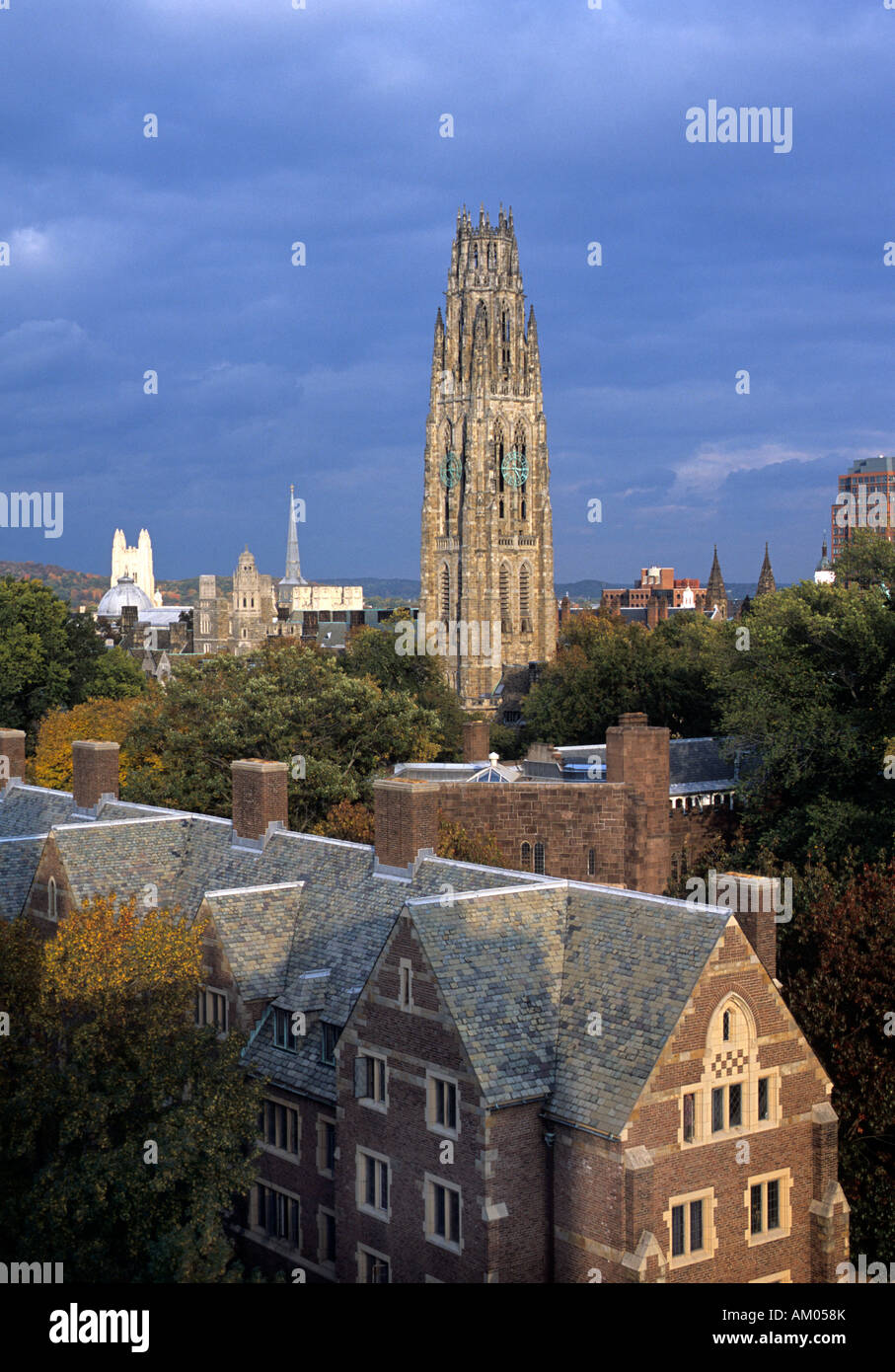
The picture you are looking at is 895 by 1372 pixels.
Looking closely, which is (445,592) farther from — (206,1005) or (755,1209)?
(755,1209)

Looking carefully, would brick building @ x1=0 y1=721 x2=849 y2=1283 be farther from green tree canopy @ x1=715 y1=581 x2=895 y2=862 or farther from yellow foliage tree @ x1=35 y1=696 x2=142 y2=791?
yellow foliage tree @ x1=35 y1=696 x2=142 y2=791

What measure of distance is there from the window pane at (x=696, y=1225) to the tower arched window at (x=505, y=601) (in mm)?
147702

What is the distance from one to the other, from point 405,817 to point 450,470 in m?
144

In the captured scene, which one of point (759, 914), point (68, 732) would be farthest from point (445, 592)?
point (759, 914)

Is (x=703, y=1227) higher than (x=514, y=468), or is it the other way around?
(x=514, y=468)

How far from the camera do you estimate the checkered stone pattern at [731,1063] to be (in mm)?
23234

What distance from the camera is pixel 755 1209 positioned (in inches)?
935

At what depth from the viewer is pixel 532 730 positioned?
274 ft

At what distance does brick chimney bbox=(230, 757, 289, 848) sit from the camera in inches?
1339

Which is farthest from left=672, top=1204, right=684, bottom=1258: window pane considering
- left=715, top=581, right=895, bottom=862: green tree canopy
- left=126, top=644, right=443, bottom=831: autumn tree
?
left=126, top=644, right=443, bottom=831: autumn tree

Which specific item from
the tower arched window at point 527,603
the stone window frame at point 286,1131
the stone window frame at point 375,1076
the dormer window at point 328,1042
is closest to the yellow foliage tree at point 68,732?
the stone window frame at point 286,1131

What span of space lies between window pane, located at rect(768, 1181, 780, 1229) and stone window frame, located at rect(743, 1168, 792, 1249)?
0.05m

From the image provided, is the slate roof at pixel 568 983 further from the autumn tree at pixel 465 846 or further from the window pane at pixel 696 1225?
the autumn tree at pixel 465 846

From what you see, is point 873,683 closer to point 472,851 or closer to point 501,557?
point 472,851
